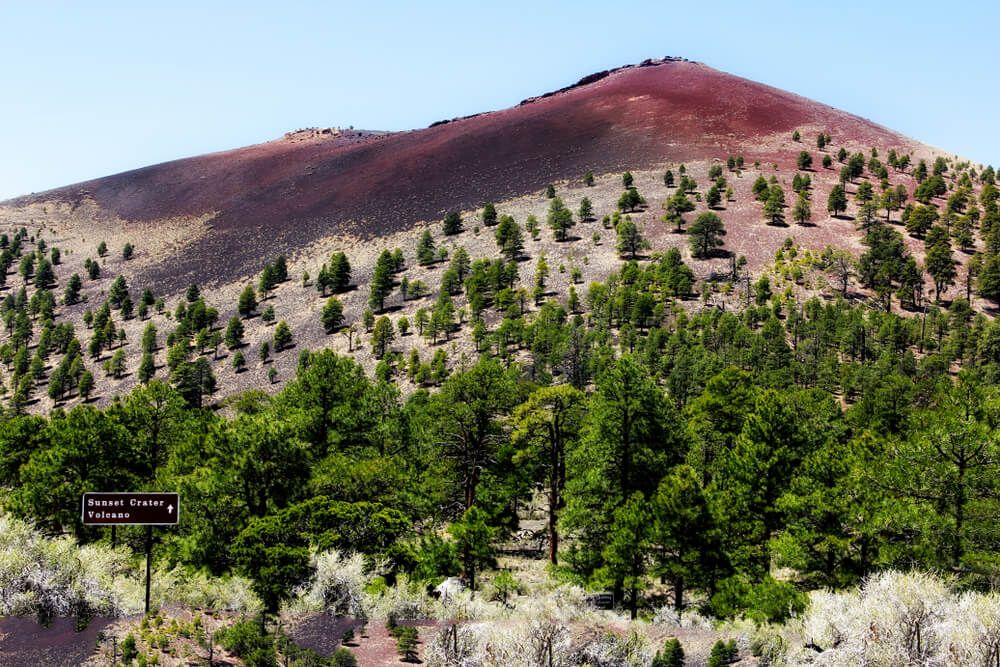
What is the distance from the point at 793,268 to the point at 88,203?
177499 millimetres

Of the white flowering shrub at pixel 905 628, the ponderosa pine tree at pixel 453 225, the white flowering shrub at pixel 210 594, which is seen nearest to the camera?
the white flowering shrub at pixel 905 628

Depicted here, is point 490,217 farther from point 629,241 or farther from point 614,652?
point 614,652

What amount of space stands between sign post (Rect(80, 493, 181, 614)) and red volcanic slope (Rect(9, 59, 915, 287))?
388 ft

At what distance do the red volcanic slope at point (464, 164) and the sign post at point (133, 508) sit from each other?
11828cm

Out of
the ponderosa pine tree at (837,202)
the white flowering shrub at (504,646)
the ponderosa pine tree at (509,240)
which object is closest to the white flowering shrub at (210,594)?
the white flowering shrub at (504,646)

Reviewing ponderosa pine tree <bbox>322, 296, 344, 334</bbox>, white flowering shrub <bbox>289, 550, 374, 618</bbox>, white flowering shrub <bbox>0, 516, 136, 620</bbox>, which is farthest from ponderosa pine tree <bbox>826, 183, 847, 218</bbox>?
white flowering shrub <bbox>0, 516, 136, 620</bbox>

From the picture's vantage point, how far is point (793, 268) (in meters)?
93.2

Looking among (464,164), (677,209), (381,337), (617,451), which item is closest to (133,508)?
(617,451)

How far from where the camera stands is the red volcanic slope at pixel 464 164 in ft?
473

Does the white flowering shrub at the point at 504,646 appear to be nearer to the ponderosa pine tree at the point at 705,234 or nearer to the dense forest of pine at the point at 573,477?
the dense forest of pine at the point at 573,477

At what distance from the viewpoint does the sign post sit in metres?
19.9

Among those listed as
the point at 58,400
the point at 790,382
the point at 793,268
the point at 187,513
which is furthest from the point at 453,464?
the point at 58,400

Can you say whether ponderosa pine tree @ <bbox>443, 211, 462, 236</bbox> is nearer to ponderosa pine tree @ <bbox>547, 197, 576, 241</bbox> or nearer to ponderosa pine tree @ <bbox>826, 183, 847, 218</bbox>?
ponderosa pine tree @ <bbox>547, 197, 576, 241</bbox>

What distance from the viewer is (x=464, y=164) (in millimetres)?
165625
